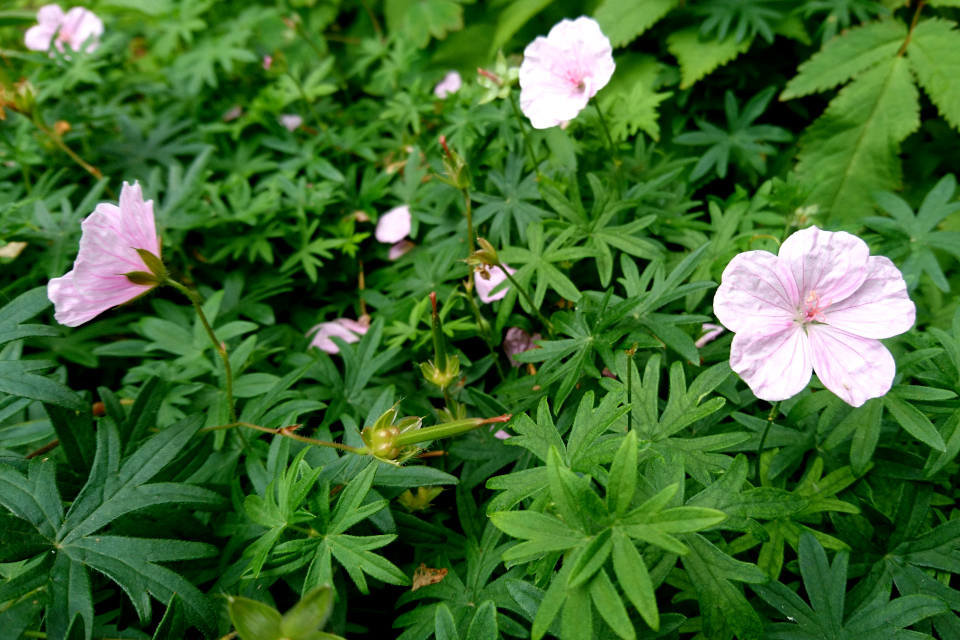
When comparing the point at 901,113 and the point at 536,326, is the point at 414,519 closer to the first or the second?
the point at 536,326

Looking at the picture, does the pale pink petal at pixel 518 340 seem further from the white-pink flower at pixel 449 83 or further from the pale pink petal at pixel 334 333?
the white-pink flower at pixel 449 83

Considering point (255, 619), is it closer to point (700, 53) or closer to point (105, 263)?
point (105, 263)

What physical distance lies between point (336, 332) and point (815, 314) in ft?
3.76

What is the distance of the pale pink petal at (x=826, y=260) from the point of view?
3.13 ft

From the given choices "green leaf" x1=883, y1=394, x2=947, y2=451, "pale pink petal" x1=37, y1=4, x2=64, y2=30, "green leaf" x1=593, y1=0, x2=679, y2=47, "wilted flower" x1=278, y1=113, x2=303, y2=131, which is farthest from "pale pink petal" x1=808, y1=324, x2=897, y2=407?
"pale pink petal" x1=37, y1=4, x2=64, y2=30

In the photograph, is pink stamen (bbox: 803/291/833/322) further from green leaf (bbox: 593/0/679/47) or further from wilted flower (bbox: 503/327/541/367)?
green leaf (bbox: 593/0/679/47)

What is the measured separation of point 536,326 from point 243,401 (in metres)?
0.73

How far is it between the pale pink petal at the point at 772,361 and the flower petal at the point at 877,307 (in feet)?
0.28

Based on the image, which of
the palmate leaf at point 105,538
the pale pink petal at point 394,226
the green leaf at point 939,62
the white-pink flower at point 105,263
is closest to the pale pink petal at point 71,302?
the white-pink flower at point 105,263

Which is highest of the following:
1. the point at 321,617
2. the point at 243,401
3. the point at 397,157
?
the point at 321,617

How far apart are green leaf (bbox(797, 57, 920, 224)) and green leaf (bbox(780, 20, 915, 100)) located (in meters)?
0.04

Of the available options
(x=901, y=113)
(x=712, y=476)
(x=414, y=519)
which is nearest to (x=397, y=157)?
(x=414, y=519)

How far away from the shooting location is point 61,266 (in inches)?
63.4

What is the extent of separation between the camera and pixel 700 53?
6.56ft
